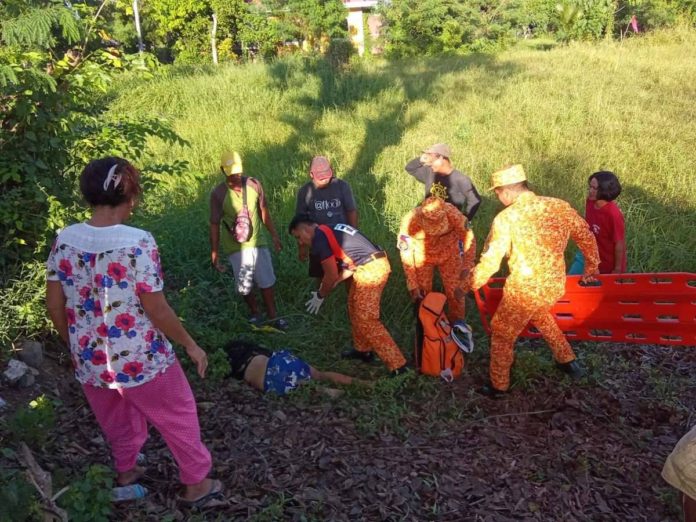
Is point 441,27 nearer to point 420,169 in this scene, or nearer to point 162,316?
point 420,169

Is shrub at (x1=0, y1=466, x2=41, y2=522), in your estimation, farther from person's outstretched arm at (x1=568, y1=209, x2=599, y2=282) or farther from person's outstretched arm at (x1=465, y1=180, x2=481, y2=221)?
person's outstretched arm at (x1=465, y1=180, x2=481, y2=221)

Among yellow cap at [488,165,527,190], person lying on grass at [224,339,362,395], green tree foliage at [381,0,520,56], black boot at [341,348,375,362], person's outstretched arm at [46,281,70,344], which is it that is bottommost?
black boot at [341,348,375,362]

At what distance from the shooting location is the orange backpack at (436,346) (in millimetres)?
4176

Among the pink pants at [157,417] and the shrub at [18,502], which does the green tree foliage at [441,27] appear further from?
the shrub at [18,502]

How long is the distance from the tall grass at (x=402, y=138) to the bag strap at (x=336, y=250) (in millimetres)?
1007

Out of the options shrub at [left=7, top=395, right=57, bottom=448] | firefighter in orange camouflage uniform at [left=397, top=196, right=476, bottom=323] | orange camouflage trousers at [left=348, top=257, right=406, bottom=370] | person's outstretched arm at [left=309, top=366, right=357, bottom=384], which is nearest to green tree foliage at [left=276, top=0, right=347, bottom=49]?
firefighter in orange camouflage uniform at [left=397, top=196, right=476, bottom=323]

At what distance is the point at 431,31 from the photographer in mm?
26688

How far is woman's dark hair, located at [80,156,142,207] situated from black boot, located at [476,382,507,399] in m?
2.80

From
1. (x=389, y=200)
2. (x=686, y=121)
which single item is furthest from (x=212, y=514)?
(x=686, y=121)

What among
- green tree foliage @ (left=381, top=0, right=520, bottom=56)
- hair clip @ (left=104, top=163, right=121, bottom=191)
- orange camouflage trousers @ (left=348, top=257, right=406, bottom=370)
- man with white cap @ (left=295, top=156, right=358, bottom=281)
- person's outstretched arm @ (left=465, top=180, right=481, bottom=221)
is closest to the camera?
hair clip @ (left=104, top=163, right=121, bottom=191)

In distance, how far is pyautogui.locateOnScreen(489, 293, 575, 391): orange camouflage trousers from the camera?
3.71 m

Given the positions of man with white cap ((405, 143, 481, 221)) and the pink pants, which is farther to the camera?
man with white cap ((405, 143, 481, 221))

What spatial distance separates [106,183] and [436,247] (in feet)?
9.65

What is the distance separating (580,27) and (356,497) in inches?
973
